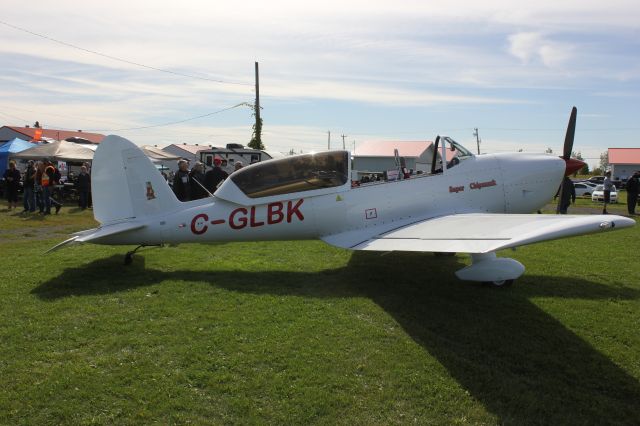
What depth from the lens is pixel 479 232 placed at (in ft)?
18.0

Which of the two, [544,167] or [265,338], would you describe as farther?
[544,167]

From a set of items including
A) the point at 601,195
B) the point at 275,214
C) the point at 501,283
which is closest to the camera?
the point at 501,283

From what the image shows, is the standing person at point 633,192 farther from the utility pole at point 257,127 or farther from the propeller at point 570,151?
the utility pole at point 257,127

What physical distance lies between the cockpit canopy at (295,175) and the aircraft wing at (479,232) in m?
0.88

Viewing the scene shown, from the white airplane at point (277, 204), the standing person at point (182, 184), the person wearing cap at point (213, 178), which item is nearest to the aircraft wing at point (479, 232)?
the white airplane at point (277, 204)

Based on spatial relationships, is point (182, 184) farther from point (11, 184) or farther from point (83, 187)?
point (11, 184)

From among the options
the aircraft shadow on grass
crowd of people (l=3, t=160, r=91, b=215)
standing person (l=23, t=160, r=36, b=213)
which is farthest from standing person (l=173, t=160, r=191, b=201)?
standing person (l=23, t=160, r=36, b=213)

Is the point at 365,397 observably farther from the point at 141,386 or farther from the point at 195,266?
the point at 195,266

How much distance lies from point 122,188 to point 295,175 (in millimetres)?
2694

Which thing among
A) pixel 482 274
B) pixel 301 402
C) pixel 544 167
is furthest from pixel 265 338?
pixel 544 167

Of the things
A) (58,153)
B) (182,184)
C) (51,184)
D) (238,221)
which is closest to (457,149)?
(238,221)

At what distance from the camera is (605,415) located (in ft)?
10.9

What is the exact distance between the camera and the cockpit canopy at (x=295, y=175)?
6.94 metres

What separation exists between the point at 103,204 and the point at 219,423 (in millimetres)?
5040
